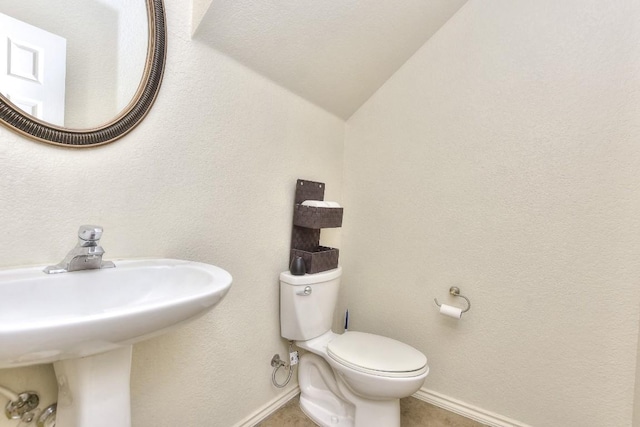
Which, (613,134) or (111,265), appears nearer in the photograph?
(111,265)

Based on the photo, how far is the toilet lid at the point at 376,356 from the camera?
1170 mm

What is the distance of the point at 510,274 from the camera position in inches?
54.4

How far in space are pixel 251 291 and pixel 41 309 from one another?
718mm

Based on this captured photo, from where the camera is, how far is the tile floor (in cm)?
138

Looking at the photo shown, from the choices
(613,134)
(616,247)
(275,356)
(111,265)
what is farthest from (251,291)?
(613,134)

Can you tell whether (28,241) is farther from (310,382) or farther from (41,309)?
(310,382)

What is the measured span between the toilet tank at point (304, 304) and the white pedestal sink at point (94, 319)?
55 cm

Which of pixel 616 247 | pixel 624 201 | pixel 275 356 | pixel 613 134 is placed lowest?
pixel 275 356

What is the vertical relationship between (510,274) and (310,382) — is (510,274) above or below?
above

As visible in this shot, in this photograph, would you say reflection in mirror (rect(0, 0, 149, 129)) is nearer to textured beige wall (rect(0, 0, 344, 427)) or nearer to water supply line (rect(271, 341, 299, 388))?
textured beige wall (rect(0, 0, 344, 427))

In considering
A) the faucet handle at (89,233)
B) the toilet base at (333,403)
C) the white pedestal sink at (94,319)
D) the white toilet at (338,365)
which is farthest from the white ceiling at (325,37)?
the toilet base at (333,403)

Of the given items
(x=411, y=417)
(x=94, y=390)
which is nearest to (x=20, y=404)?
(x=94, y=390)

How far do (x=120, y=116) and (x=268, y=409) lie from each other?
1.39 meters

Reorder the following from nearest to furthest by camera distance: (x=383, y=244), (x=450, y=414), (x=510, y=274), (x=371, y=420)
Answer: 1. (x=371, y=420)
2. (x=510, y=274)
3. (x=450, y=414)
4. (x=383, y=244)
